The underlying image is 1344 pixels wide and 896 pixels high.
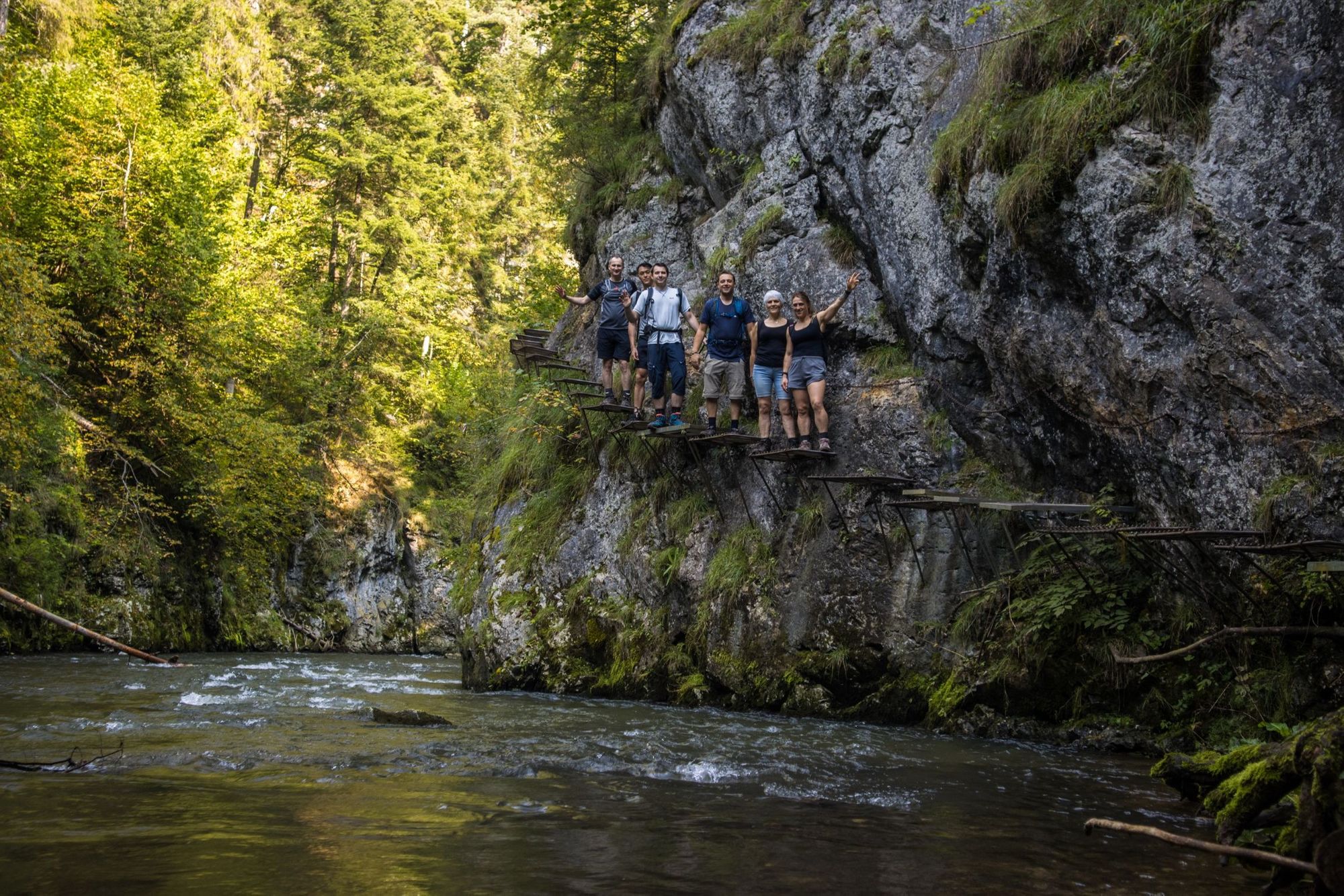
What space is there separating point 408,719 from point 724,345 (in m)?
5.59

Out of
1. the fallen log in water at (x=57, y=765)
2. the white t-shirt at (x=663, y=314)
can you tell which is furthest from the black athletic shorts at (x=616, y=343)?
the fallen log in water at (x=57, y=765)

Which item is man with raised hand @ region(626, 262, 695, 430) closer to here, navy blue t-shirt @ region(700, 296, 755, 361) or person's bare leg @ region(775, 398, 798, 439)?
navy blue t-shirt @ region(700, 296, 755, 361)

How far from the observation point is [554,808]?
18.3ft

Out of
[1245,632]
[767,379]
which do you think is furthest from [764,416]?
[1245,632]

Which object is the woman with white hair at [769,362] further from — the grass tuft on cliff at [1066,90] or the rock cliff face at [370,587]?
the rock cliff face at [370,587]

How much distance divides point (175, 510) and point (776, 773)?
18687 mm

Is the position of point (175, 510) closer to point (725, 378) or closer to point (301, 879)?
point (725, 378)

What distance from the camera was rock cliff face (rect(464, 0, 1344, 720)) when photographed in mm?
7129

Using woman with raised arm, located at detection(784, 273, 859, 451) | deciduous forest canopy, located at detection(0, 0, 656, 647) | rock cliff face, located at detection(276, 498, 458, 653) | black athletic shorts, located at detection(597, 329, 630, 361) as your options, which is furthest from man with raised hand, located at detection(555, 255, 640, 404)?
rock cliff face, located at detection(276, 498, 458, 653)

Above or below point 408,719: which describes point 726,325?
above

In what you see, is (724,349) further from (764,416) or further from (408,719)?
(408,719)

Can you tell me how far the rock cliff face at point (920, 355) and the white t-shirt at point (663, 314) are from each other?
1.31 meters

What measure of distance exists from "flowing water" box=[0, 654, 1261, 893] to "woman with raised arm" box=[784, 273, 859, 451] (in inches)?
133

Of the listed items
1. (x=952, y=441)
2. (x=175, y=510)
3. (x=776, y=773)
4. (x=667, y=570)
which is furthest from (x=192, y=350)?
(x=776, y=773)
